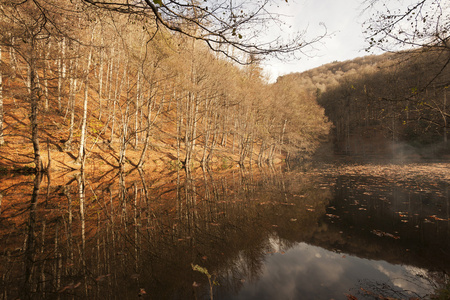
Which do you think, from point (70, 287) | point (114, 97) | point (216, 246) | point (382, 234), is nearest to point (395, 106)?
point (382, 234)

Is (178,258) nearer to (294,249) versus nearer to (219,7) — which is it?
(294,249)

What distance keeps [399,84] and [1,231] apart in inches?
403

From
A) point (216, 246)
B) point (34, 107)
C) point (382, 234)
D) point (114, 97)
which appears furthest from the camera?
point (114, 97)

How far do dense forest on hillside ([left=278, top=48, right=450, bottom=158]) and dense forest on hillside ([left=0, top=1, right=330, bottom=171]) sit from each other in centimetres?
401

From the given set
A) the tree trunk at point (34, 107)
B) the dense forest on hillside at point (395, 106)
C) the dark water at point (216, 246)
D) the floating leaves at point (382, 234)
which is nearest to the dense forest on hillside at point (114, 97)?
the tree trunk at point (34, 107)

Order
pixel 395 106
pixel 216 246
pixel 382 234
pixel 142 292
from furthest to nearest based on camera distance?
pixel 382 234
pixel 395 106
pixel 216 246
pixel 142 292

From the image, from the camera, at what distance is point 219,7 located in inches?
143

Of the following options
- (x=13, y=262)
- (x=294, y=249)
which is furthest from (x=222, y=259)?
(x=13, y=262)

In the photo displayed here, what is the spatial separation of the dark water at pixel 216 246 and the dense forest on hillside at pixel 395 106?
275 centimetres

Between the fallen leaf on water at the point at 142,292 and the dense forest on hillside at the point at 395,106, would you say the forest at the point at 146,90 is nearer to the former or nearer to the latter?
the dense forest on hillside at the point at 395,106

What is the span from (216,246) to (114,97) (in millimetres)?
19700

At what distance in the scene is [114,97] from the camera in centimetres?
1956

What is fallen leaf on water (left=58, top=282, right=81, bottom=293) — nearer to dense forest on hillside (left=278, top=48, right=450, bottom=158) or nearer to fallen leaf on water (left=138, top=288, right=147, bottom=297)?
fallen leaf on water (left=138, top=288, right=147, bottom=297)

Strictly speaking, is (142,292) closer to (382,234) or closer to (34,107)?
(382,234)
